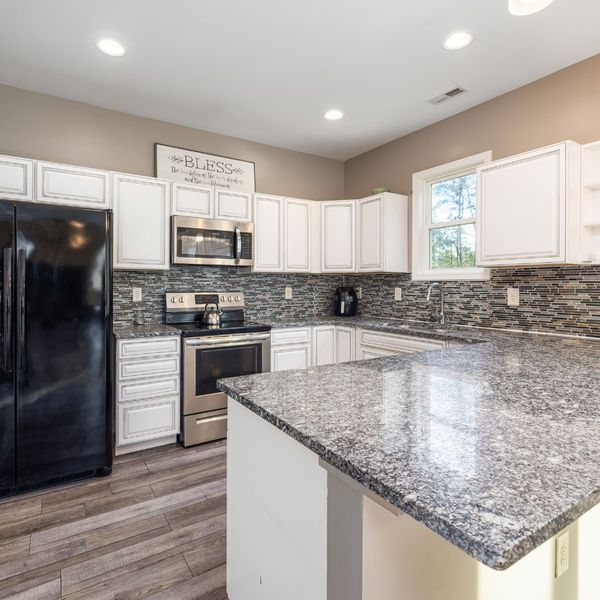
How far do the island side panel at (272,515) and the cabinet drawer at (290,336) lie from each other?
2.07 meters

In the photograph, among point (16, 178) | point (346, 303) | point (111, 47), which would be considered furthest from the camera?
point (346, 303)

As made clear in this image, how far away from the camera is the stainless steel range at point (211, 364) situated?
9.83 ft

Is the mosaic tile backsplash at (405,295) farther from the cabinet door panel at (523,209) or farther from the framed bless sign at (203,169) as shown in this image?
the framed bless sign at (203,169)

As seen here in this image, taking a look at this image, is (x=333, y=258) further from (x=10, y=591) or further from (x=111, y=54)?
(x=10, y=591)

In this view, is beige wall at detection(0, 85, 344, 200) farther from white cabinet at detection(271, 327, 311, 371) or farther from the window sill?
the window sill

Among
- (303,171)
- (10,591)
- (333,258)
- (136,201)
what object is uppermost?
(303,171)

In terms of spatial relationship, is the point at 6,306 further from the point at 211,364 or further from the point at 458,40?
the point at 458,40

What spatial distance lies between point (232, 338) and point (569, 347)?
7.35 feet

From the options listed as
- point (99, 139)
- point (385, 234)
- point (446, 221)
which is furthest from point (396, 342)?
point (99, 139)

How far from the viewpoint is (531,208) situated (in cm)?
249

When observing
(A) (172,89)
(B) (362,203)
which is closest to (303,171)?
(B) (362,203)

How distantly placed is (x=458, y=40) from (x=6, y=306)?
2.98m

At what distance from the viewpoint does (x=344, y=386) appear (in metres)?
1.27

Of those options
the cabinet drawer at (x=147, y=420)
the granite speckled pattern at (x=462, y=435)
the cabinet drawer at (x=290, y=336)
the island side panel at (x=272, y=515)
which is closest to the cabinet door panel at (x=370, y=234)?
the cabinet drawer at (x=290, y=336)
